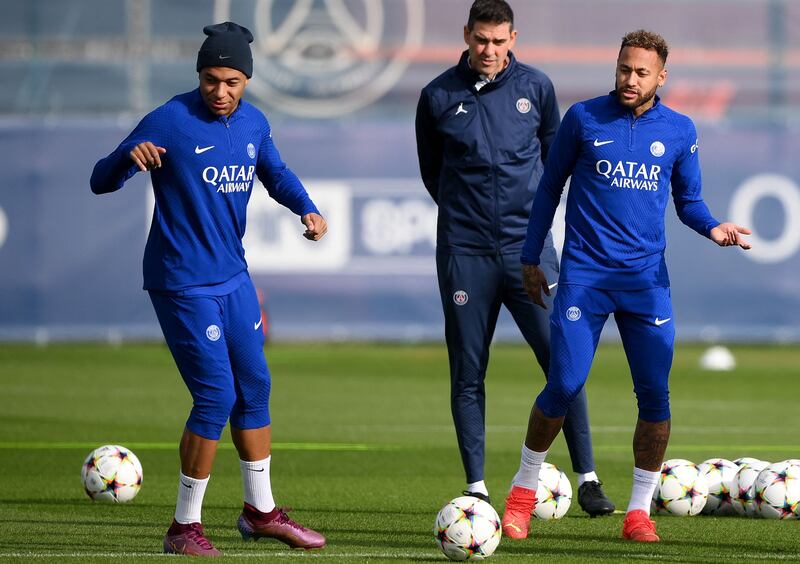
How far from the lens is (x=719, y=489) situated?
28.9 ft

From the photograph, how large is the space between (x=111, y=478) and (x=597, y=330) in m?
3.06

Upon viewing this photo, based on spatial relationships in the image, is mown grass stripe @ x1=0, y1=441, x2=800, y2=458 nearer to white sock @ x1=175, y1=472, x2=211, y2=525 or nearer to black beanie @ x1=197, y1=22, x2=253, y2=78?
white sock @ x1=175, y1=472, x2=211, y2=525

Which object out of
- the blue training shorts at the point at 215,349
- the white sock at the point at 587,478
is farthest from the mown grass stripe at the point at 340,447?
the blue training shorts at the point at 215,349

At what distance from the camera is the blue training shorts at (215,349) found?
721 cm

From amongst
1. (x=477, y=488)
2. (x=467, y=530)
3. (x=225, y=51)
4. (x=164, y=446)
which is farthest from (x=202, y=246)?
(x=164, y=446)

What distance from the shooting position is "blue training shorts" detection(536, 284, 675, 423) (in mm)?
7750

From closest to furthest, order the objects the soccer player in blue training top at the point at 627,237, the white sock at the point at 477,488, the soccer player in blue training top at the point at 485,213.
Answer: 1. the soccer player in blue training top at the point at 627,237
2. the white sock at the point at 477,488
3. the soccer player in blue training top at the point at 485,213

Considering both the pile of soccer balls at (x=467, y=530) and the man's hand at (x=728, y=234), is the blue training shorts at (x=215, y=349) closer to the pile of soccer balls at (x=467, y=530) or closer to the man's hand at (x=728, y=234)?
the pile of soccer balls at (x=467, y=530)

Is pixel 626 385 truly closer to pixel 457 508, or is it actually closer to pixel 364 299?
pixel 364 299

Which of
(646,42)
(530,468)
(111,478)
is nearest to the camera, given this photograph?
(646,42)

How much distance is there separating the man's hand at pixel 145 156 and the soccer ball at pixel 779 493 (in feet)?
12.3

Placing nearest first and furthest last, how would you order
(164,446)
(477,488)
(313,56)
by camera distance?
(477,488) < (164,446) < (313,56)

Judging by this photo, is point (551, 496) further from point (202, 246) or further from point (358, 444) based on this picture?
point (358, 444)

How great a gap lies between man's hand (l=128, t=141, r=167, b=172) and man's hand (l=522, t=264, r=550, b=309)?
2.03 metres
